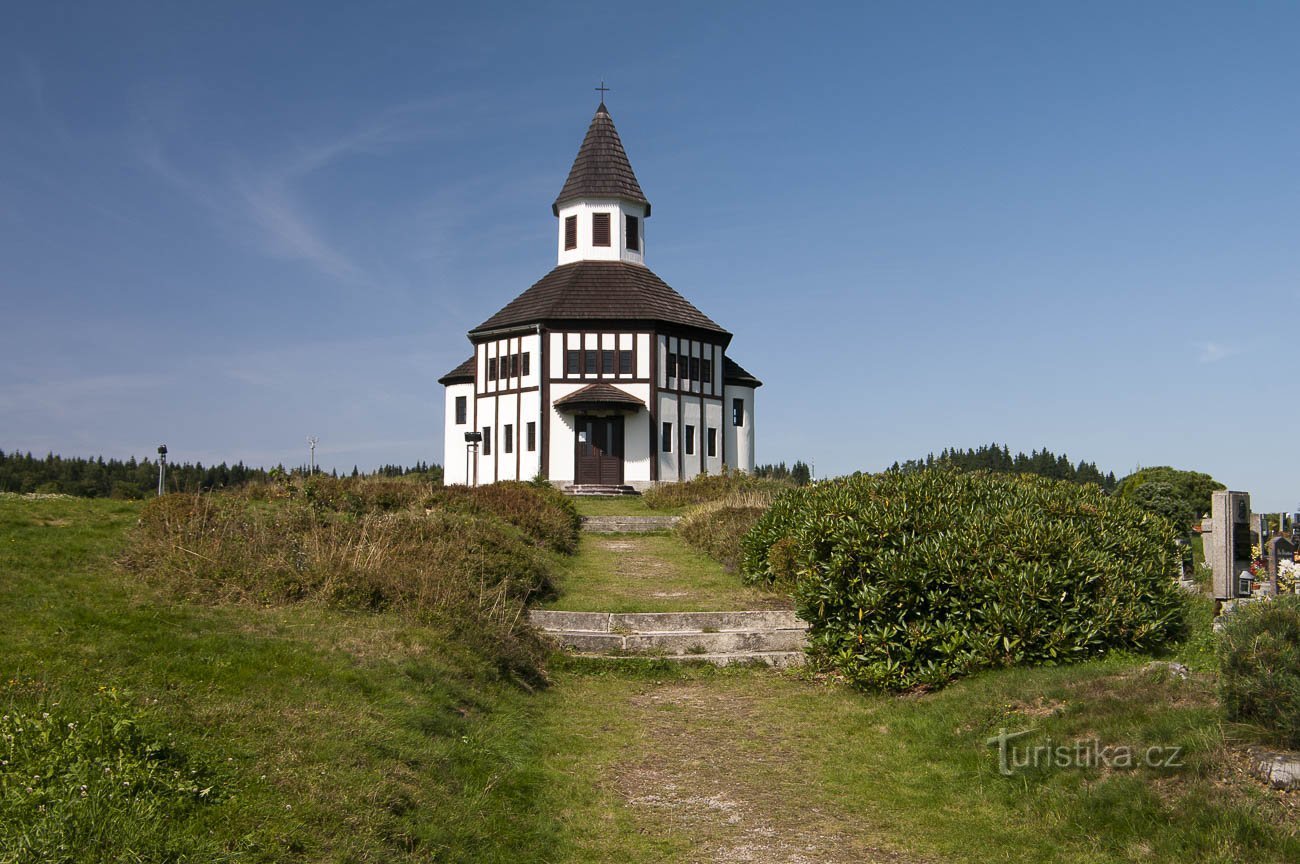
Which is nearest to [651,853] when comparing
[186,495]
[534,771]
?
[534,771]

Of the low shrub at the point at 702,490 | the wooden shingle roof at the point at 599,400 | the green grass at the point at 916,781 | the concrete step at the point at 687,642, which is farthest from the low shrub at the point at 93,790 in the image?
the wooden shingle roof at the point at 599,400

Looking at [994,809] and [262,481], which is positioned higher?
[262,481]

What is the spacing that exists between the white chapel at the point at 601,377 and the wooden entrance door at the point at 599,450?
0.13 feet

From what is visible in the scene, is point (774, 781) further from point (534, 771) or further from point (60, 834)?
point (60, 834)

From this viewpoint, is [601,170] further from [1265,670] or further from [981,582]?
→ [1265,670]

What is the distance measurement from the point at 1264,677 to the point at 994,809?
211 centimetres

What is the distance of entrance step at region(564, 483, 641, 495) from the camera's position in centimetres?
3612

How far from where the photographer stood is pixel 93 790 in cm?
514

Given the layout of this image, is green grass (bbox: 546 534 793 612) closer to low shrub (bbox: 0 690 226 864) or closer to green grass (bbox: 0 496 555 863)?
green grass (bbox: 0 496 555 863)

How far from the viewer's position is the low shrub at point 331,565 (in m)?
10.9

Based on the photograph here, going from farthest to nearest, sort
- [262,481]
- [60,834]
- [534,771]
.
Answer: [262,481], [534,771], [60,834]

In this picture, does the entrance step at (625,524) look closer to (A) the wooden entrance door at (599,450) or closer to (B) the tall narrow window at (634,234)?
(A) the wooden entrance door at (599,450)

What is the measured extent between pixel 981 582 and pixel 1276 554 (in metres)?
5.89

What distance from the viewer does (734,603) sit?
15.0m
